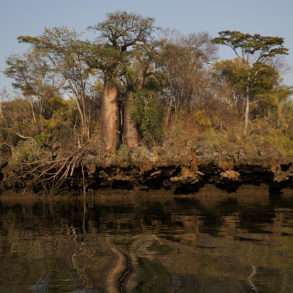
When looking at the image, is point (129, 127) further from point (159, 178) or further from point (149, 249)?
point (149, 249)

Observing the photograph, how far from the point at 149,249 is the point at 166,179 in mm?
15710

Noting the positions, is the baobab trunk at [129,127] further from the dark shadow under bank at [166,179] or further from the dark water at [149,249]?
the dark water at [149,249]

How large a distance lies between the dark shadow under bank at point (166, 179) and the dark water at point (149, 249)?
143 inches

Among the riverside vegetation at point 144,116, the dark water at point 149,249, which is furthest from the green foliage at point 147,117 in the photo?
the dark water at point 149,249

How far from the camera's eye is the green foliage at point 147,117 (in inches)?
1143

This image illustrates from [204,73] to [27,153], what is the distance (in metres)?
15.2

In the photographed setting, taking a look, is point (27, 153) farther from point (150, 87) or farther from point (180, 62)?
point (180, 62)

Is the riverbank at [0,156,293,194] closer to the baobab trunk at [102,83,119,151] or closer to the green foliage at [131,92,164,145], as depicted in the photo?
the green foliage at [131,92,164,145]

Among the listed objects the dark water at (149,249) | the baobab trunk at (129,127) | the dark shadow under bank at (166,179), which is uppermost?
the baobab trunk at (129,127)

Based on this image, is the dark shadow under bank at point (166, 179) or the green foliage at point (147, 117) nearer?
the dark shadow under bank at point (166, 179)

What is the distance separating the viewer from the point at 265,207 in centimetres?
2150

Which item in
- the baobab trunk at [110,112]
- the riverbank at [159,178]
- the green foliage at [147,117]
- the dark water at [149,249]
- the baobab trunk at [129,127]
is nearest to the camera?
the dark water at [149,249]

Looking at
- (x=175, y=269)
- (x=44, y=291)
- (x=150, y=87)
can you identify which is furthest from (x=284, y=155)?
(x=44, y=291)

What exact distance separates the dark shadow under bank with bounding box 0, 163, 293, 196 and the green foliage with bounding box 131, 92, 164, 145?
122 inches
